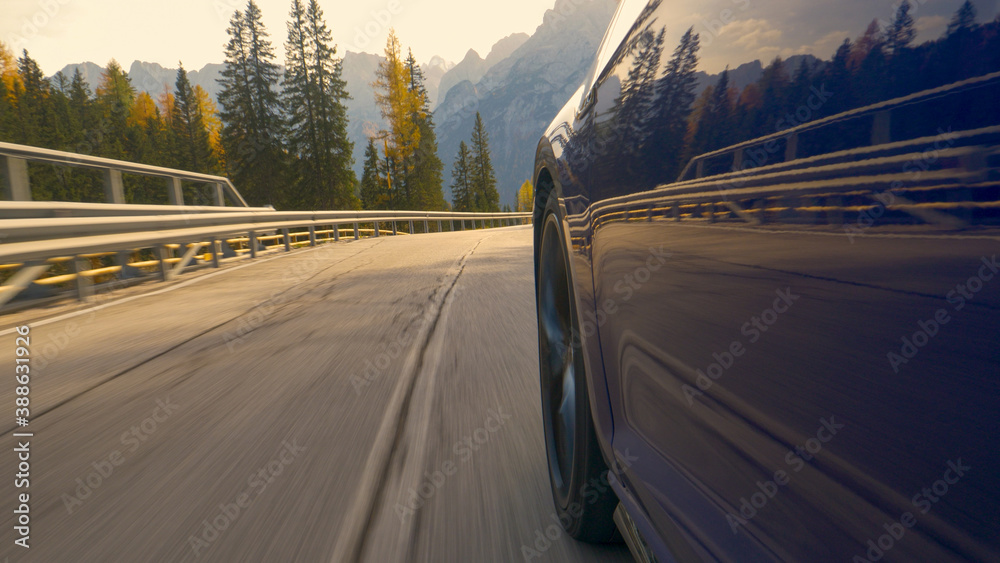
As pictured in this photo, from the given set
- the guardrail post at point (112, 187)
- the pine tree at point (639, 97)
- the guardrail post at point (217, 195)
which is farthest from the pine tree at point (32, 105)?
the pine tree at point (639, 97)

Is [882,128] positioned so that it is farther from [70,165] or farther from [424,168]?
[424,168]

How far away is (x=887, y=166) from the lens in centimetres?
73

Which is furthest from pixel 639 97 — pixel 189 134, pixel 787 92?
pixel 189 134

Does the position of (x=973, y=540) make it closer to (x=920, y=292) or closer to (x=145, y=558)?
(x=920, y=292)

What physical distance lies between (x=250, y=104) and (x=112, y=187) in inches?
2095

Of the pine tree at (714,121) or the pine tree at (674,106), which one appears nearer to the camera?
the pine tree at (714,121)

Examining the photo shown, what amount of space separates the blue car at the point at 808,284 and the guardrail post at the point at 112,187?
857cm

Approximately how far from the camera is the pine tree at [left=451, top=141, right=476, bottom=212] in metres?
86.9

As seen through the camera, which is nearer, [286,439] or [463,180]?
[286,439]

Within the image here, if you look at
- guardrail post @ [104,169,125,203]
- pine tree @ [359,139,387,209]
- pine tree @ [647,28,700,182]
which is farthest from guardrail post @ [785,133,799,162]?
pine tree @ [359,139,387,209]

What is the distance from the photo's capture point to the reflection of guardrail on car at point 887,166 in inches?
25.3

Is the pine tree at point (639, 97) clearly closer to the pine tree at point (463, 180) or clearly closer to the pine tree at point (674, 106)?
the pine tree at point (674, 106)

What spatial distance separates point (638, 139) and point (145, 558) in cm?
193

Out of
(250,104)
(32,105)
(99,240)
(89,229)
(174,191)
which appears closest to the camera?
(89,229)
